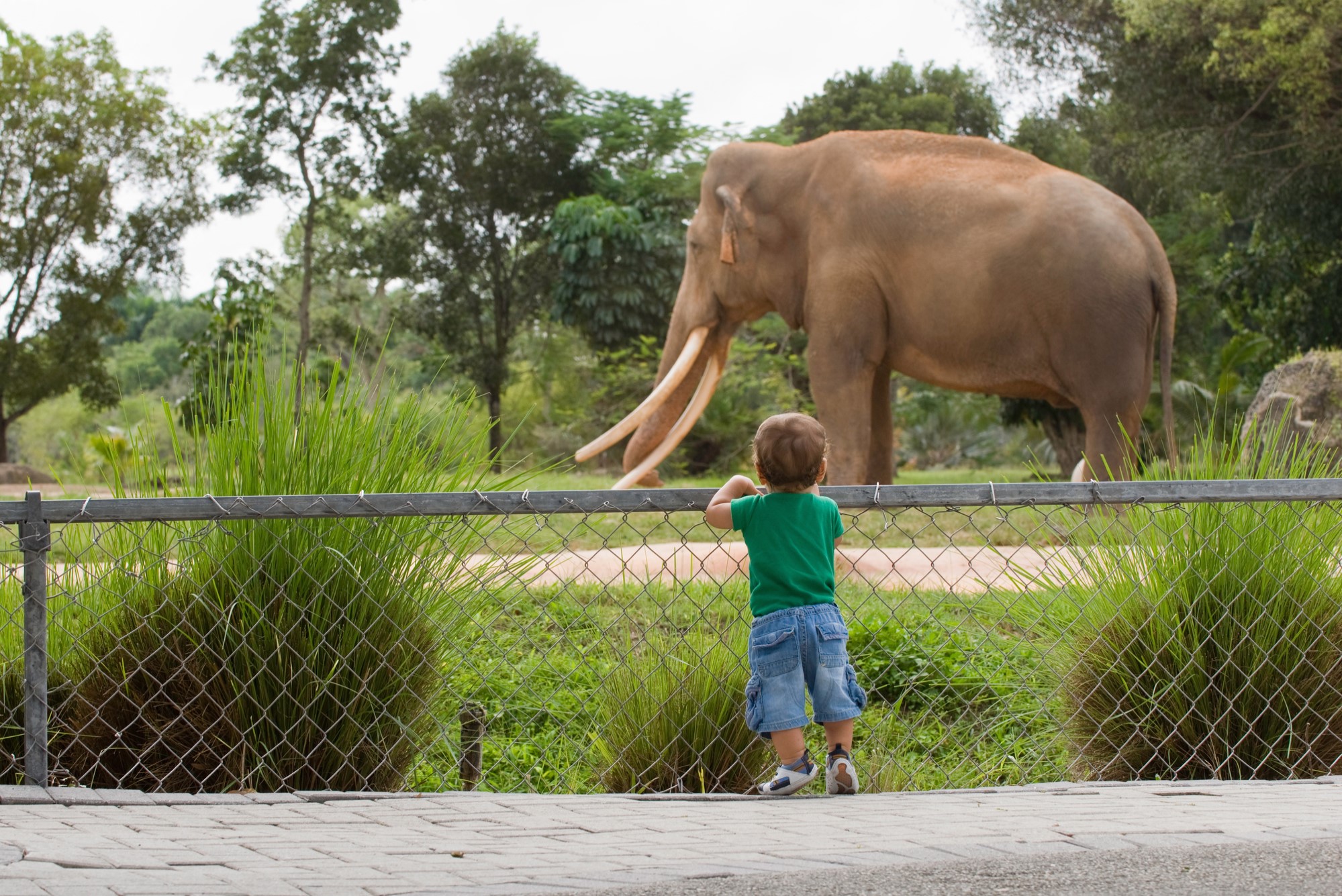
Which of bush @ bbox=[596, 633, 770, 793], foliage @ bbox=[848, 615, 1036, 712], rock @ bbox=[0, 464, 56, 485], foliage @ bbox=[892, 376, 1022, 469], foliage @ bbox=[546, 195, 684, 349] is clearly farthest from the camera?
foliage @ bbox=[892, 376, 1022, 469]

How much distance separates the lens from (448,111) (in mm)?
24500

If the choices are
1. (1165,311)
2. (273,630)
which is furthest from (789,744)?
(1165,311)

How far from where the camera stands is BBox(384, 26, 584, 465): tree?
2408cm

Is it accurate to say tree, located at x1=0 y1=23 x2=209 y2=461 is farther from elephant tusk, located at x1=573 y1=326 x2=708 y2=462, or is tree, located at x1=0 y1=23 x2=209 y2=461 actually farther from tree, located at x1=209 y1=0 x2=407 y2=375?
elephant tusk, located at x1=573 y1=326 x2=708 y2=462

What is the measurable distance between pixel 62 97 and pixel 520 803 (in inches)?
888

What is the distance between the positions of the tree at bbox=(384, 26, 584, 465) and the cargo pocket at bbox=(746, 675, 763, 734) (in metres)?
20.5

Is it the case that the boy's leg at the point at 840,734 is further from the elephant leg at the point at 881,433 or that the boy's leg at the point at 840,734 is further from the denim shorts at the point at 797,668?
the elephant leg at the point at 881,433

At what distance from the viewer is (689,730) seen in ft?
12.0

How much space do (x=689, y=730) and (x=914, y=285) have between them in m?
4.59

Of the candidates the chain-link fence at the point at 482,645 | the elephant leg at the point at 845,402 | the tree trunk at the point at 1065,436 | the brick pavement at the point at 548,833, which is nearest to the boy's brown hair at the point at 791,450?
the chain-link fence at the point at 482,645

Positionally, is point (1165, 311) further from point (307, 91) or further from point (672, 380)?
point (307, 91)

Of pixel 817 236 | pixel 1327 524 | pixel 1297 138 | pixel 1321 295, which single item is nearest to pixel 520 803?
pixel 1327 524

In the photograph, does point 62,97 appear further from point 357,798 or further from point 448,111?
point 357,798

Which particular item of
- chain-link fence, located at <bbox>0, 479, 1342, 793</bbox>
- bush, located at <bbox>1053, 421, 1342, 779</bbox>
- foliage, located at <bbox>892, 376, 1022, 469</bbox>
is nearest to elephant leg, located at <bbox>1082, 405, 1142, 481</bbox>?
chain-link fence, located at <bbox>0, 479, 1342, 793</bbox>
